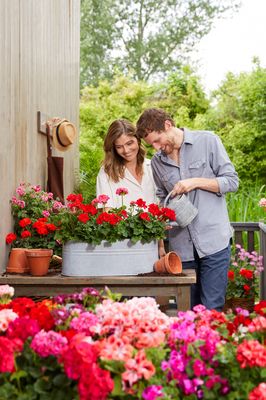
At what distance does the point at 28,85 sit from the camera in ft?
13.3

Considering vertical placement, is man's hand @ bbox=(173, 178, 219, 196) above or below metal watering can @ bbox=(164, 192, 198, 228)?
above

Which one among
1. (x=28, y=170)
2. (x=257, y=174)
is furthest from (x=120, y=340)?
(x=257, y=174)

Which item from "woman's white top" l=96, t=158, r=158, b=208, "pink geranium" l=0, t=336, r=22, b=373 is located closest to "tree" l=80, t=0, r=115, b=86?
"woman's white top" l=96, t=158, r=158, b=208

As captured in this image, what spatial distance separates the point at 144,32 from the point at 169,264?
54.4ft

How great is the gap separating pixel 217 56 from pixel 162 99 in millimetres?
4276

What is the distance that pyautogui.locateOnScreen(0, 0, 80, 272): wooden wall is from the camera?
343 cm

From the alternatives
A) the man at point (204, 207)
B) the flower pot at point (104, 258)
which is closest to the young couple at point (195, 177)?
the man at point (204, 207)

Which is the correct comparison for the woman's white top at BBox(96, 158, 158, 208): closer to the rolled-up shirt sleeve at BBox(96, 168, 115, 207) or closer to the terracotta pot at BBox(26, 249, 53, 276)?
the rolled-up shirt sleeve at BBox(96, 168, 115, 207)

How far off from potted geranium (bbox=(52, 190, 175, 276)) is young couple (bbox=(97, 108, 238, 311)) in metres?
0.40

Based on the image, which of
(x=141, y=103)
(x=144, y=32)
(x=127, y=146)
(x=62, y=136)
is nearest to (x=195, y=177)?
(x=127, y=146)

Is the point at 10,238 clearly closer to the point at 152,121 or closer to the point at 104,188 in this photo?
the point at 104,188

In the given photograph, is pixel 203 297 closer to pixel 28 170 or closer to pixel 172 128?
pixel 172 128

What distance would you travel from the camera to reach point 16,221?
366cm

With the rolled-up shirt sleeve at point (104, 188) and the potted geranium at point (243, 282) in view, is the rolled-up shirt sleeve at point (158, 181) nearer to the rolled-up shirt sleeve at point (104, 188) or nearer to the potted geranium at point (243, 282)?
the rolled-up shirt sleeve at point (104, 188)
